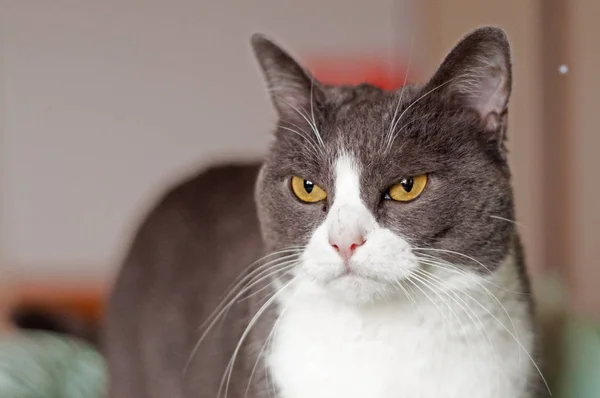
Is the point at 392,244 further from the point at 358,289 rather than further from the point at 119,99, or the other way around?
the point at 119,99

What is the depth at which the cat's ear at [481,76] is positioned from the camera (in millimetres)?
977

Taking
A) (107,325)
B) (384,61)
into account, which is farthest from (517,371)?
(384,61)

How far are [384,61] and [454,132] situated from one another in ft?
5.23

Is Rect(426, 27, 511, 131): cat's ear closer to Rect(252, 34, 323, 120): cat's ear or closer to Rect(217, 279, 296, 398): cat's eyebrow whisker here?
Rect(252, 34, 323, 120): cat's ear

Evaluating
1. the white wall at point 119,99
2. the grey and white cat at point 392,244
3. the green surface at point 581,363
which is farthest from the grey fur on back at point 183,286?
the white wall at point 119,99

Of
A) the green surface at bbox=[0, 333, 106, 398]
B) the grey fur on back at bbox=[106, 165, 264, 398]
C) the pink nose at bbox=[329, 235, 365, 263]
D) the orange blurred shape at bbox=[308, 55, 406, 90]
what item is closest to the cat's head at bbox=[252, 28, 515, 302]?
the pink nose at bbox=[329, 235, 365, 263]

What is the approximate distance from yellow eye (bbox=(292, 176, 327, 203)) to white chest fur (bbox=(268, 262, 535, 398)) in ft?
0.41

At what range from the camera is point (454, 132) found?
103 centimetres

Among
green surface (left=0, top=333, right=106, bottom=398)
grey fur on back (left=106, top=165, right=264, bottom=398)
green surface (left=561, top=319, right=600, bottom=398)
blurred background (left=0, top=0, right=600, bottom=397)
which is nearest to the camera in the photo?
green surface (left=561, top=319, right=600, bottom=398)

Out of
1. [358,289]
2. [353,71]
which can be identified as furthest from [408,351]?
[353,71]

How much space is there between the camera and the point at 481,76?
3.34 feet

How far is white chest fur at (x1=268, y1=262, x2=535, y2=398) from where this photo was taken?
1000mm

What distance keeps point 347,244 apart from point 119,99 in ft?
6.38

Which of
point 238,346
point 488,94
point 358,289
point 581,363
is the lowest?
point 581,363
